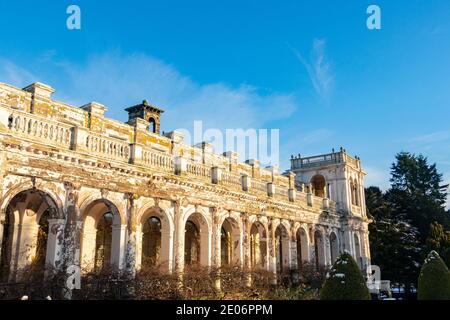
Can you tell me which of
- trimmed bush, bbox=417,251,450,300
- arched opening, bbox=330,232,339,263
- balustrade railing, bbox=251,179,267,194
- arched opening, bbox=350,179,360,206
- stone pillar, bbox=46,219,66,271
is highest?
arched opening, bbox=350,179,360,206

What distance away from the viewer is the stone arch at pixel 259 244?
25.0m

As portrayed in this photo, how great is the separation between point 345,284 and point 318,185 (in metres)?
28.9

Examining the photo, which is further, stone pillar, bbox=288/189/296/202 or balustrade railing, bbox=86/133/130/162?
stone pillar, bbox=288/189/296/202


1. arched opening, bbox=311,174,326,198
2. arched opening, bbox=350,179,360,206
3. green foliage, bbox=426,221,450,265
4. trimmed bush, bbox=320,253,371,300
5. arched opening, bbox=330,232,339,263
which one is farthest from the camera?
arched opening, bbox=311,174,326,198

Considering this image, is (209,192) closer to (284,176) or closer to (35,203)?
(35,203)

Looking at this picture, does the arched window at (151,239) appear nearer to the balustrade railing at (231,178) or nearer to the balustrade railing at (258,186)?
the balustrade railing at (231,178)

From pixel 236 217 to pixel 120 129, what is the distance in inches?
312

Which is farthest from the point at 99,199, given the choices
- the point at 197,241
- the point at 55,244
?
the point at 197,241

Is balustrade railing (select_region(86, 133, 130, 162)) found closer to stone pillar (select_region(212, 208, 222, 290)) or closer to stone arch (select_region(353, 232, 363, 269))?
stone pillar (select_region(212, 208, 222, 290))

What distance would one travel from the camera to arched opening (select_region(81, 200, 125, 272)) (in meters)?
16.4

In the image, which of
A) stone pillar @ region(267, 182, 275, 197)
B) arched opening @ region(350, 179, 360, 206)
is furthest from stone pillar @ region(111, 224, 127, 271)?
arched opening @ region(350, 179, 360, 206)

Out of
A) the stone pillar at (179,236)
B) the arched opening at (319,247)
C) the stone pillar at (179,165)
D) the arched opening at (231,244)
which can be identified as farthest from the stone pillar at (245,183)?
the arched opening at (319,247)

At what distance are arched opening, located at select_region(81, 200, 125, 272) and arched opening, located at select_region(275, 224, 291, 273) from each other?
11.7 meters
